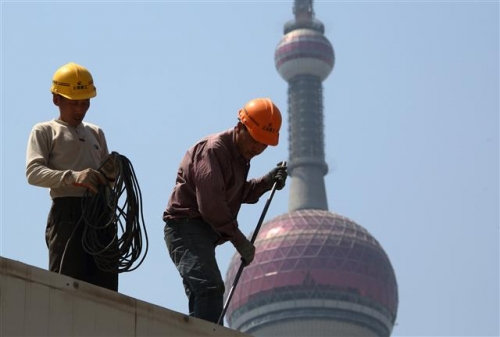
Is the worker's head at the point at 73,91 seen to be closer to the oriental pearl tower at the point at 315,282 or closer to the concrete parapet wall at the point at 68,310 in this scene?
the concrete parapet wall at the point at 68,310

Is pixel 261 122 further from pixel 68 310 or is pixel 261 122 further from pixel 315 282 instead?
pixel 315 282

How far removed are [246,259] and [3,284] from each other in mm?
2788

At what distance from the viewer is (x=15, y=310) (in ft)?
29.6

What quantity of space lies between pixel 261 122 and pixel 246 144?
0.21m

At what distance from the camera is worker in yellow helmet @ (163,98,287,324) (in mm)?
10836

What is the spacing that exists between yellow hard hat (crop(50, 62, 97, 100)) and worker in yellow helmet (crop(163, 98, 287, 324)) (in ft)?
2.93

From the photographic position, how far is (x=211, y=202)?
10.8m

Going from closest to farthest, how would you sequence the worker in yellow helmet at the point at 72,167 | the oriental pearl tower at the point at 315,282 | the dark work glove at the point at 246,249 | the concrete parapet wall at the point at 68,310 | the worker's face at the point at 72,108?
1. the concrete parapet wall at the point at 68,310
2. the worker in yellow helmet at the point at 72,167
3. the worker's face at the point at 72,108
4. the dark work glove at the point at 246,249
5. the oriental pearl tower at the point at 315,282

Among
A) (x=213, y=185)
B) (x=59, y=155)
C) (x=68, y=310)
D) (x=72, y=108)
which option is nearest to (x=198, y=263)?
(x=213, y=185)

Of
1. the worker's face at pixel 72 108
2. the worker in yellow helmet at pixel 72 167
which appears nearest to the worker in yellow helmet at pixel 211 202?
the worker in yellow helmet at pixel 72 167

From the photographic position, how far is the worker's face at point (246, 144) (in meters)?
11.2

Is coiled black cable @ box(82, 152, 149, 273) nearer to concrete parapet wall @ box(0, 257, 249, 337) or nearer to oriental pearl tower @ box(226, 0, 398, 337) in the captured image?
concrete parapet wall @ box(0, 257, 249, 337)

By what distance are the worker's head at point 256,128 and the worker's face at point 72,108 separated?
1182 millimetres

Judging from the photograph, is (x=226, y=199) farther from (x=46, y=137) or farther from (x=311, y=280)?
(x=311, y=280)
